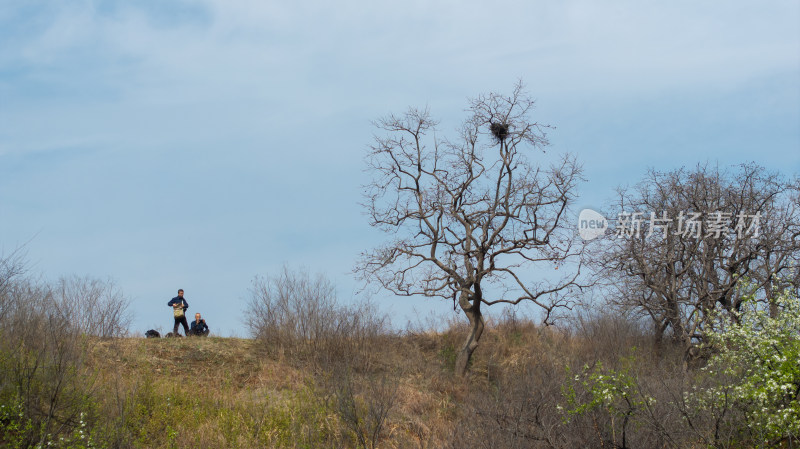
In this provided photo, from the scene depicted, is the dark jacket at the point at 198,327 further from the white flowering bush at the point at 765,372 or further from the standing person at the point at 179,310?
the white flowering bush at the point at 765,372

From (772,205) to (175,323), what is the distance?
79.5 ft

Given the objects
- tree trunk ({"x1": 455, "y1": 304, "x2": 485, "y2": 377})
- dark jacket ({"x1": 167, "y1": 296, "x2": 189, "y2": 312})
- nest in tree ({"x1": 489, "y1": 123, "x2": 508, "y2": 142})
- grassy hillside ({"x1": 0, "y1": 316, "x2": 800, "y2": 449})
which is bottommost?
grassy hillside ({"x1": 0, "y1": 316, "x2": 800, "y2": 449})

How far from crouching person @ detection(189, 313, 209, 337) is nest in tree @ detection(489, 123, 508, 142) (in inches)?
512

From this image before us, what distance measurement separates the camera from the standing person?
25391mm

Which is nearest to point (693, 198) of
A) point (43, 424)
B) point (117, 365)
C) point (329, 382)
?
point (329, 382)

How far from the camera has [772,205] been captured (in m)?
29.4

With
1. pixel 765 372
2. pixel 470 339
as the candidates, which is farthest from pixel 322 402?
pixel 765 372

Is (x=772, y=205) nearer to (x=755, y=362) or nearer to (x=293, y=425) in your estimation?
(x=755, y=362)

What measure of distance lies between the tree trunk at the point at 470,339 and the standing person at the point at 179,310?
9.98 m

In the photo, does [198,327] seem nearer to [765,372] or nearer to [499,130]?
[499,130]

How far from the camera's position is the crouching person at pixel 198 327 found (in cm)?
2595

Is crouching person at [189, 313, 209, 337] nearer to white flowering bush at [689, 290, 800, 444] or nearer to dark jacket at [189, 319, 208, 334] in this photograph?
dark jacket at [189, 319, 208, 334]

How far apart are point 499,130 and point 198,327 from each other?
13396 millimetres

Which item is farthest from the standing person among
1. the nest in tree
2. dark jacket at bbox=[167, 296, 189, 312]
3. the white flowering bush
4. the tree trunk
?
the white flowering bush
